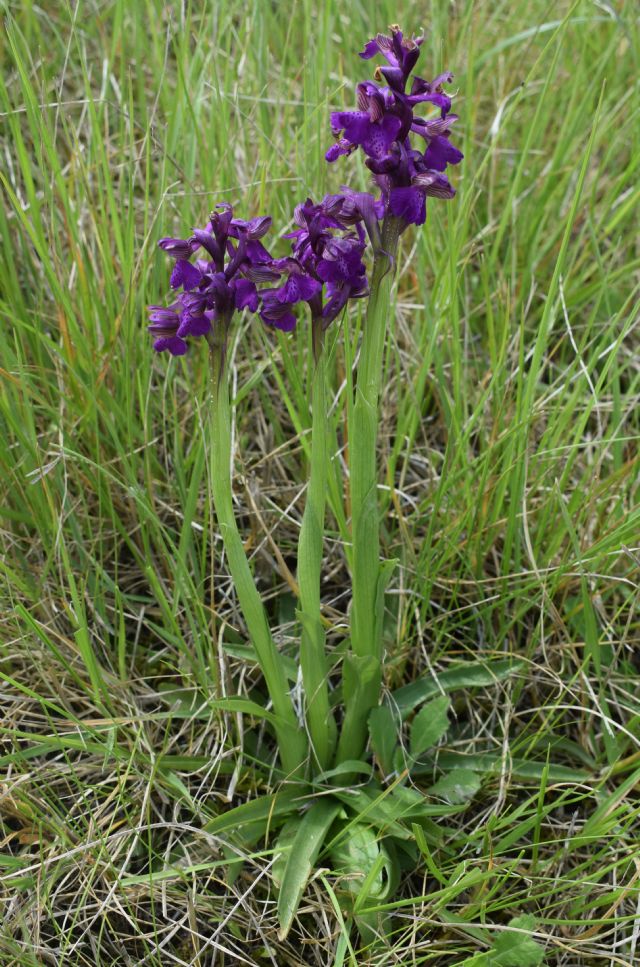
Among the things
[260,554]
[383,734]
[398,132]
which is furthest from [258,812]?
[398,132]

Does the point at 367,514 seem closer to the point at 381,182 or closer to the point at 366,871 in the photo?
the point at 381,182

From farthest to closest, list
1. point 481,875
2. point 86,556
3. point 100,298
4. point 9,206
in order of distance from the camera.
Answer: point 9,206
point 100,298
point 86,556
point 481,875

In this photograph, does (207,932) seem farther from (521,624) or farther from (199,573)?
(521,624)

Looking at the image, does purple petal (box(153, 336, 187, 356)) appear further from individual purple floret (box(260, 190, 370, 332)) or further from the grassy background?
the grassy background

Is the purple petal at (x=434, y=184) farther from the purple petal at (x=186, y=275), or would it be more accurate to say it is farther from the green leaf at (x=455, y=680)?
the green leaf at (x=455, y=680)

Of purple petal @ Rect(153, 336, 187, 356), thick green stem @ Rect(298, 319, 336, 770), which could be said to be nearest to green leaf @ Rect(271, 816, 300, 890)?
thick green stem @ Rect(298, 319, 336, 770)

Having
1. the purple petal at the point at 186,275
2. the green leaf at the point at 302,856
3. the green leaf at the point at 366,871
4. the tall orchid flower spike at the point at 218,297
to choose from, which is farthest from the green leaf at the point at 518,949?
the purple petal at the point at 186,275

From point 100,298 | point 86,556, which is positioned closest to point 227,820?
point 86,556
